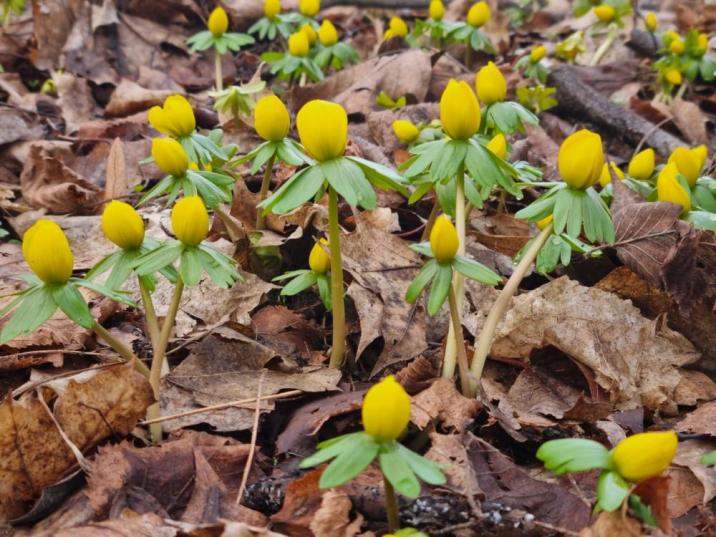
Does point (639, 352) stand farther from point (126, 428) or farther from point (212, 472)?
point (126, 428)

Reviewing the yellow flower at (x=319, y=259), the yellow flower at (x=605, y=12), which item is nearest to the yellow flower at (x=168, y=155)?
the yellow flower at (x=319, y=259)

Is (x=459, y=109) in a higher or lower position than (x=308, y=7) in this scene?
higher

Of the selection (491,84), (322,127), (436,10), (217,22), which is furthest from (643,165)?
(217,22)

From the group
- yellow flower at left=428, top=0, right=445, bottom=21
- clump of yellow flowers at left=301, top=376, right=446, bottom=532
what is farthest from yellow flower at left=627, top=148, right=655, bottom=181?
yellow flower at left=428, top=0, right=445, bottom=21

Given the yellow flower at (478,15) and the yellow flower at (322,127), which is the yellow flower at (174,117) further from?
the yellow flower at (478,15)

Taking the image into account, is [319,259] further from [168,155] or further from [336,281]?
[168,155]

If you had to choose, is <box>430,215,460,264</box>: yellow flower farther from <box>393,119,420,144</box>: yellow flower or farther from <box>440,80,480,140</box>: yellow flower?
<box>393,119,420,144</box>: yellow flower
